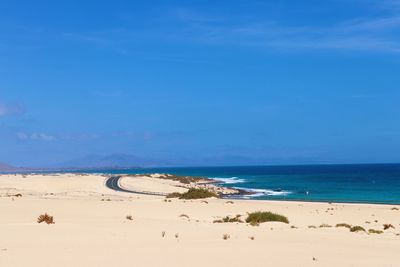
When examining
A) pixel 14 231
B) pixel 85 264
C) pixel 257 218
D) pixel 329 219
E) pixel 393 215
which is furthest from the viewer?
pixel 393 215

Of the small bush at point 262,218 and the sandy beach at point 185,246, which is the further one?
the small bush at point 262,218

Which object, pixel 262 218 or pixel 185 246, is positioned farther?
pixel 262 218

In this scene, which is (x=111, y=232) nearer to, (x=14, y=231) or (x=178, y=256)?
(x=14, y=231)

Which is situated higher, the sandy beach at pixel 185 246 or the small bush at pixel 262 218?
the sandy beach at pixel 185 246

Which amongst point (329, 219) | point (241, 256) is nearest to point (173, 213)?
point (329, 219)

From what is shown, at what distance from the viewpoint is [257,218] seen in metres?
27.9

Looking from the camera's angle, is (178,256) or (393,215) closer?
(178,256)

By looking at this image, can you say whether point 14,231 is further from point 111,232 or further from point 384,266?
point 384,266

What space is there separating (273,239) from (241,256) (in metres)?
4.75

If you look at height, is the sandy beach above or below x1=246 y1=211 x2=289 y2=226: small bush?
above

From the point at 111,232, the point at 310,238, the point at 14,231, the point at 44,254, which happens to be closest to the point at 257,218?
the point at 310,238

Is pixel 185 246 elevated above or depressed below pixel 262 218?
above

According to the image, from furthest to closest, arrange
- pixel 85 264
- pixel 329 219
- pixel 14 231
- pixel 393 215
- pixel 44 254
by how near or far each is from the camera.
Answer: pixel 393 215 → pixel 329 219 → pixel 14 231 → pixel 44 254 → pixel 85 264

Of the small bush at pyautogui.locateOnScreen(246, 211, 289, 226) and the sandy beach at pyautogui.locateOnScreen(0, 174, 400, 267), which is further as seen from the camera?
the small bush at pyautogui.locateOnScreen(246, 211, 289, 226)
